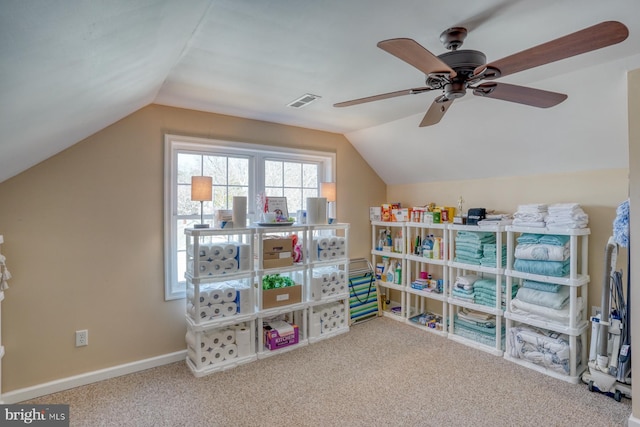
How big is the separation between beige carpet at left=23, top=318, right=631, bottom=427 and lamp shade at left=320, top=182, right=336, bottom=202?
1.78m

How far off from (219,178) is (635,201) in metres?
3.39

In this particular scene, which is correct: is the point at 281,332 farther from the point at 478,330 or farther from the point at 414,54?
the point at 414,54

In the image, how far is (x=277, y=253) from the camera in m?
3.36

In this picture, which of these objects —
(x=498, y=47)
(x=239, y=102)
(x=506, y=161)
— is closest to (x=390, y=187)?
(x=506, y=161)

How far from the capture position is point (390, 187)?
16.0 feet

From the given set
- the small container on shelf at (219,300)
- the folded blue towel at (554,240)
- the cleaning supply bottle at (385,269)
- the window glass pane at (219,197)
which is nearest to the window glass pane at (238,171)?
the window glass pane at (219,197)

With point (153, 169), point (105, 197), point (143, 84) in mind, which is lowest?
point (105, 197)

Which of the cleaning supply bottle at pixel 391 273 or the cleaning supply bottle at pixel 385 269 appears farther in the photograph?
the cleaning supply bottle at pixel 385 269

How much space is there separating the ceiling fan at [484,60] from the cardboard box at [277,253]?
1.91m

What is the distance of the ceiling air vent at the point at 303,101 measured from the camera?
288 cm

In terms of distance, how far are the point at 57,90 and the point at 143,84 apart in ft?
2.76

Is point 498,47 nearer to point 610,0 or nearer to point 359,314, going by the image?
point 610,0

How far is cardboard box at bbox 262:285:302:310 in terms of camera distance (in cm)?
329

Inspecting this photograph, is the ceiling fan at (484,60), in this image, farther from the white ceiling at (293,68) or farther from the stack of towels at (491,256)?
the stack of towels at (491,256)
